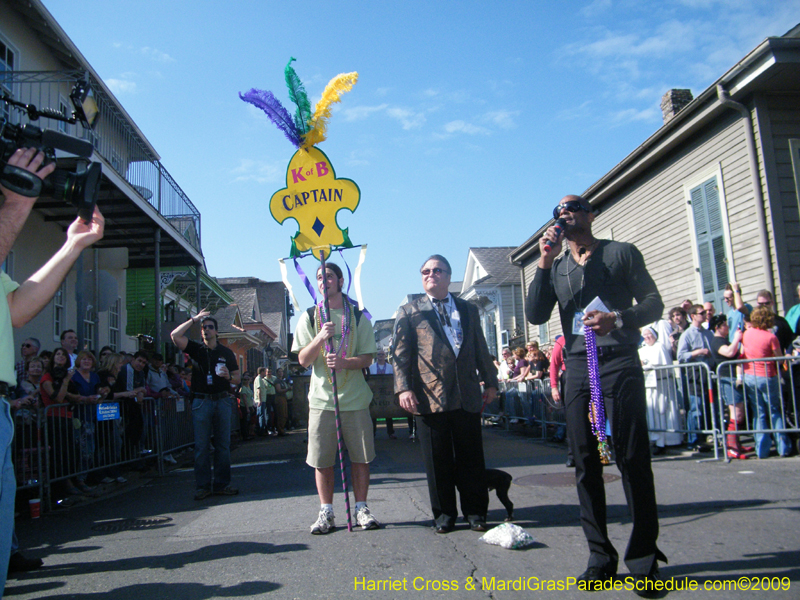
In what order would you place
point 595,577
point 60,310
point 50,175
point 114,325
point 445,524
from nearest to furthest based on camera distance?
point 50,175, point 595,577, point 445,524, point 60,310, point 114,325

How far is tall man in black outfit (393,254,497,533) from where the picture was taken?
4.69 meters

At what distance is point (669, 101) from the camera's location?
50.6ft

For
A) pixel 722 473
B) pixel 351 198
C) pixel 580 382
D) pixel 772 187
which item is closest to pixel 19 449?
pixel 351 198

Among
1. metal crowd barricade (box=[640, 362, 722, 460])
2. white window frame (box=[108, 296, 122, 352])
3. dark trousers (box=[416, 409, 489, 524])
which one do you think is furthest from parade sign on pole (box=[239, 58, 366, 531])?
white window frame (box=[108, 296, 122, 352])

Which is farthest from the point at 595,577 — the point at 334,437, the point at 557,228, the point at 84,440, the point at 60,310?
the point at 60,310

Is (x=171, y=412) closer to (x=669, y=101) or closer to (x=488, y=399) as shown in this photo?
(x=488, y=399)

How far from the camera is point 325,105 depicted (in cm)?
552

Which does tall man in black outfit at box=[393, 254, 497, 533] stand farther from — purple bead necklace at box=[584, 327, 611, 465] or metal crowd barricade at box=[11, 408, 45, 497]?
metal crowd barricade at box=[11, 408, 45, 497]

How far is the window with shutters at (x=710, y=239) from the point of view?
466 inches

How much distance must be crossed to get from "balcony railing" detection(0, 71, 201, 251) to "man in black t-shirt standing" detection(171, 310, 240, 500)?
546 centimetres

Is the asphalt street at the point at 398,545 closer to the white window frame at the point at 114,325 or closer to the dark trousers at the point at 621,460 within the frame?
the dark trousers at the point at 621,460

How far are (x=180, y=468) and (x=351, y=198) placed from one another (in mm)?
7019

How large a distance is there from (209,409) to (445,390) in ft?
11.4

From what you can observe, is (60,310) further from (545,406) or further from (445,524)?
(445,524)
